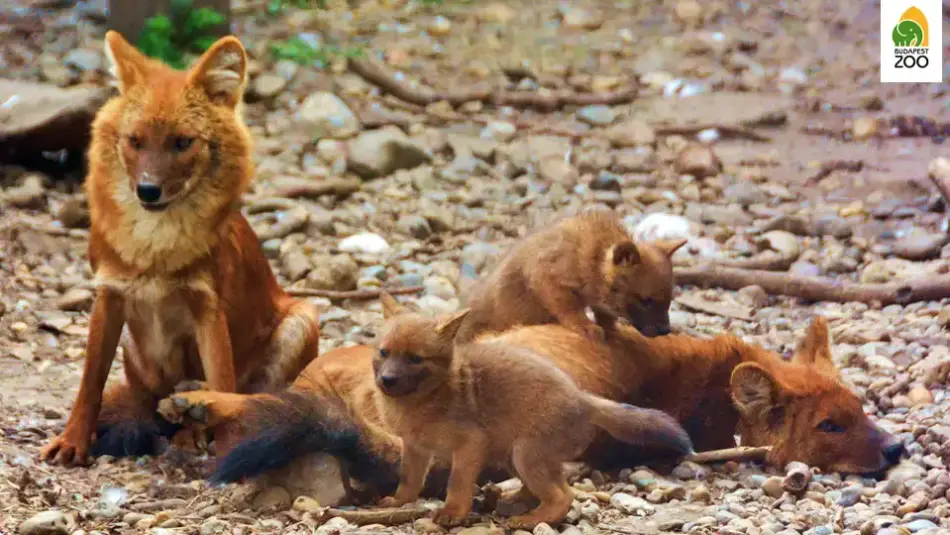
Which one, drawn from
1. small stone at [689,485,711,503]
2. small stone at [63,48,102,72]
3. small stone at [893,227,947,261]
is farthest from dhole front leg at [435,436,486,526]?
small stone at [63,48,102,72]

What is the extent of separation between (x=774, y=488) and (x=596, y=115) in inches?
264

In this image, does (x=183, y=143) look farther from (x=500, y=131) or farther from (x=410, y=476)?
(x=500, y=131)

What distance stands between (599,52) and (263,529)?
9.20m

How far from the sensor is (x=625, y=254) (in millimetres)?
5867

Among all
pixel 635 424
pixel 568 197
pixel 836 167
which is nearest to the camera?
pixel 635 424

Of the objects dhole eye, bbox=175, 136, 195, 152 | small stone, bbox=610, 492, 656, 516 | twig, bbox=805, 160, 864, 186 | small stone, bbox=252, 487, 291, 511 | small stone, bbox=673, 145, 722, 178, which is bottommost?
small stone, bbox=610, 492, 656, 516

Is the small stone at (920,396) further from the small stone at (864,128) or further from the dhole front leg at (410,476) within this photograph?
the small stone at (864,128)

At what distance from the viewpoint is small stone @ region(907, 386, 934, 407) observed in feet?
19.7

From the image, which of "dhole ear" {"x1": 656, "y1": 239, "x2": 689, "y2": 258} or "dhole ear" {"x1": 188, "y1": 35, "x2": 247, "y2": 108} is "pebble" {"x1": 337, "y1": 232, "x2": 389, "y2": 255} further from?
"dhole ear" {"x1": 188, "y1": 35, "x2": 247, "y2": 108}

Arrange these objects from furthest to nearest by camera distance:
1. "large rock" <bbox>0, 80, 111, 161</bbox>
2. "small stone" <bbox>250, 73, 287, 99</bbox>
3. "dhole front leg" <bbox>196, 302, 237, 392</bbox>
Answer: "small stone" <bbox>250, 73, 287, 99</bbox>
"large rock" <bbox>0, 80, 111, 161</bbox>
"dhole front leg" <bbox>196, 302, 237, 392</bbox>

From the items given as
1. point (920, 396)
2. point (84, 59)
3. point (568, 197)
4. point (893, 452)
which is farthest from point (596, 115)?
point (893, 452)

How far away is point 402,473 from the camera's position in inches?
192

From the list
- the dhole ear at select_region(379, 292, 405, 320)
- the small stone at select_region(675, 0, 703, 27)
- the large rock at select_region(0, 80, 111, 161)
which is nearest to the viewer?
the dhole ear at select_region(379, 292, 405, 320)

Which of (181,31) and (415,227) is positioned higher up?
(181,31)
